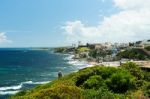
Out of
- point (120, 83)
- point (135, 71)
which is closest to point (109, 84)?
point (120, 83)

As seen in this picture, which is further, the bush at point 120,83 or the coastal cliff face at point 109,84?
the bush at point 120,83

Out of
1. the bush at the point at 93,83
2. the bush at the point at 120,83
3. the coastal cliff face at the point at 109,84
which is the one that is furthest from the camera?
the bush at the point at 120,83

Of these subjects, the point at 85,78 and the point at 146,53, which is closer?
the point at 85,78

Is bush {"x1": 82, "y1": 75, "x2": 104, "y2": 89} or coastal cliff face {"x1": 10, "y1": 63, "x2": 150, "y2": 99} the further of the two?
bush {"x1": 82, "y1": 75, "x2": 104, "y2": 89}

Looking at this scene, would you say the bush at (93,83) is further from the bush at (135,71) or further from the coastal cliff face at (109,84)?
the bush at (135,71)

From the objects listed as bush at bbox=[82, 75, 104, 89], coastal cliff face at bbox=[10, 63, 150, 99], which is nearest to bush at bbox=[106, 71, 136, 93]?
coastal cliff face at bbox=[10, 63, 150, 99]

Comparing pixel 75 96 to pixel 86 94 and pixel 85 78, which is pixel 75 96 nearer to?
pixel 86 94

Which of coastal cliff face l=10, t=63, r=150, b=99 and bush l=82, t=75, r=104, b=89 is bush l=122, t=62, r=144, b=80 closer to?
coastal cliff face l=10, t=63, r=150, b=99

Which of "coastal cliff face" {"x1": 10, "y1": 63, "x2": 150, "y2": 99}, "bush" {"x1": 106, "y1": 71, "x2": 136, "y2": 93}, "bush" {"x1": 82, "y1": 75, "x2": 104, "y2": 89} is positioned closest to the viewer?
"coastal cliff face" {"x1": 10, "y1": 63, "x2": 150, "y2": 99}

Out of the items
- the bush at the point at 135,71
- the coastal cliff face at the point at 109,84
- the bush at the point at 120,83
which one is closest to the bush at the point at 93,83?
the coastal cliff face at the point at 109,84

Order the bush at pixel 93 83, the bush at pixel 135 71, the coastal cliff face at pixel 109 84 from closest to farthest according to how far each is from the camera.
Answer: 1. the coastal cliff face at pixel 109 84
2. the bush at pixel 93 83
3. the bush at pixel 135 71

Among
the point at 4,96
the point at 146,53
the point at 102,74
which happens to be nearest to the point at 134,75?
the point at 102,74
